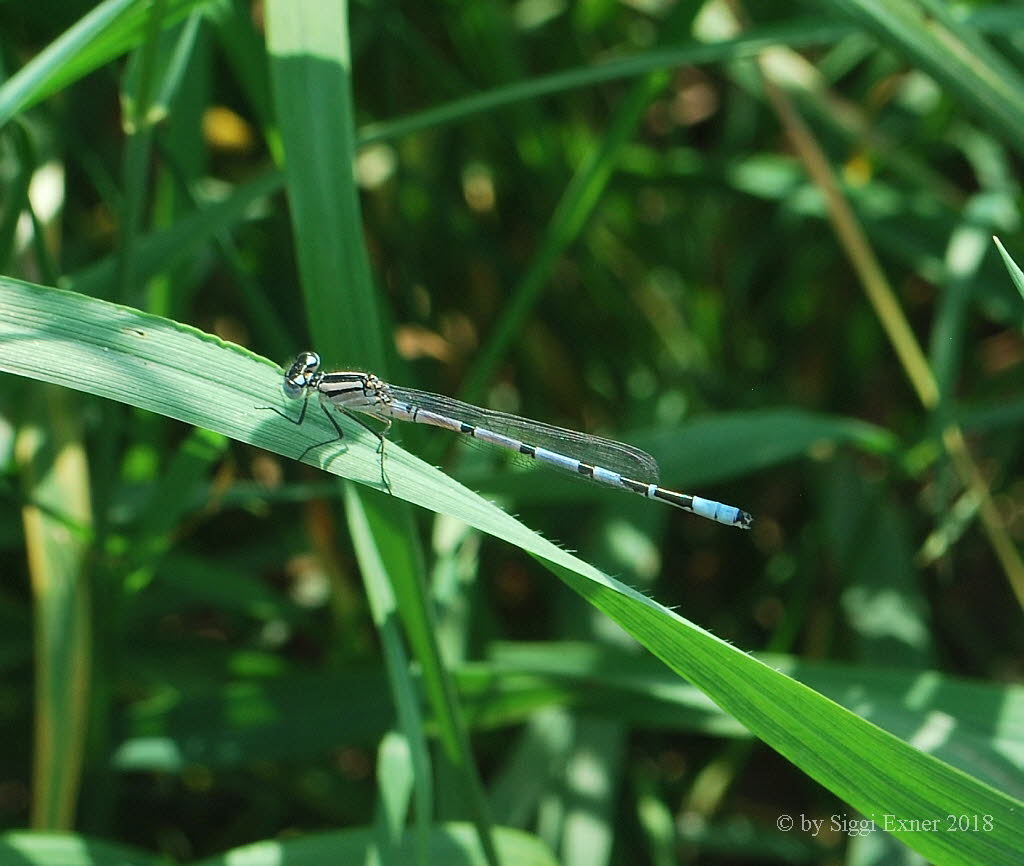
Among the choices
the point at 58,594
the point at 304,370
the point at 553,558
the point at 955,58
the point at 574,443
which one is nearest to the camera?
the point at 553,558

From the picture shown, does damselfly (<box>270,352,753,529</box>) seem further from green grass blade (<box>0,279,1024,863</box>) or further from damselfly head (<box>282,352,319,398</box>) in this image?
green grass blade (<box>0,279,1024,863</box>)

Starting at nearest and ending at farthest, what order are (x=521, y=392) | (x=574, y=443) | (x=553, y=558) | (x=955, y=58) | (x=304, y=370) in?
(x=553, y=558)
(x=955, y=58)
(x=304, y=370)
(x=574, y=443)
(x=521, y=392)

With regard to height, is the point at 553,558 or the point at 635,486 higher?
the point at 635,486

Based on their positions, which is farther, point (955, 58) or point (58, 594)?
point (58, 594)

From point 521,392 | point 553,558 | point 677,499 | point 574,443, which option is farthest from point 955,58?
point 521,392

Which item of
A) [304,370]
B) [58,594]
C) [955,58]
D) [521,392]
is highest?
[521,392]

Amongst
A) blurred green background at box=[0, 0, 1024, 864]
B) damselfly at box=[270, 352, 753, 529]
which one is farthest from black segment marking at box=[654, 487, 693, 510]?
blurred green background at box=[0, 0, 1024, 864]

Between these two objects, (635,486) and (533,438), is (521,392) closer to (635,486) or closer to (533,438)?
(533,438)
